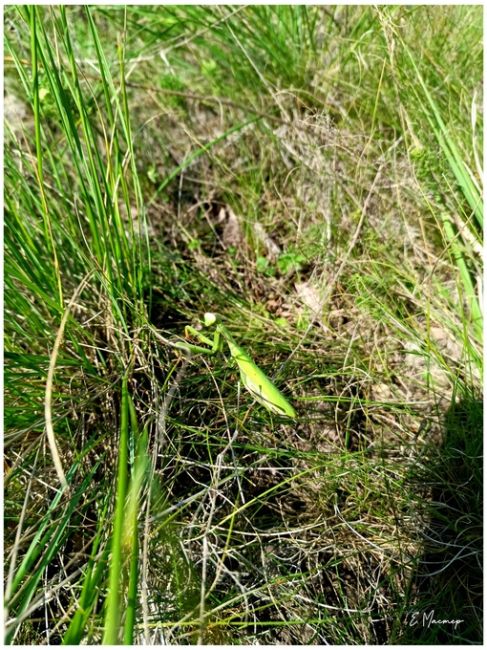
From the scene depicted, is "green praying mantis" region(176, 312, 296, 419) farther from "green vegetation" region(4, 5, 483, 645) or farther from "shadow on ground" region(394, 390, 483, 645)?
"shadow on ground" region(394, 390, 483, 645)

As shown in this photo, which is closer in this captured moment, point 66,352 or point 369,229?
point 66,352

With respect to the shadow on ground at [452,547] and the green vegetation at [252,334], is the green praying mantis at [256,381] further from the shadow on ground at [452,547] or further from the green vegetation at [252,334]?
the shadow on ground at [452,547]

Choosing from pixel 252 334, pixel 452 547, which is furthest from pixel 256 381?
pixel 452 547

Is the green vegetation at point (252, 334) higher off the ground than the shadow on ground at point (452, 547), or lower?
higher

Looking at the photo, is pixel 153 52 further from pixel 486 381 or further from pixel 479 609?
pixel 479 609

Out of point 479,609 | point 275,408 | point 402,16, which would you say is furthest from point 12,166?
point 479,609

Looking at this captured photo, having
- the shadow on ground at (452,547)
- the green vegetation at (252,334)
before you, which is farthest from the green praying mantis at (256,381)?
the shadow on ground at (452,547)

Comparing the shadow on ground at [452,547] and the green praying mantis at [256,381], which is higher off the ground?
the green praying mantis at [256,381]

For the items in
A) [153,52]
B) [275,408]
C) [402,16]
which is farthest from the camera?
[153,52]

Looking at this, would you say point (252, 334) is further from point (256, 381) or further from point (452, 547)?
point (452, 547)
